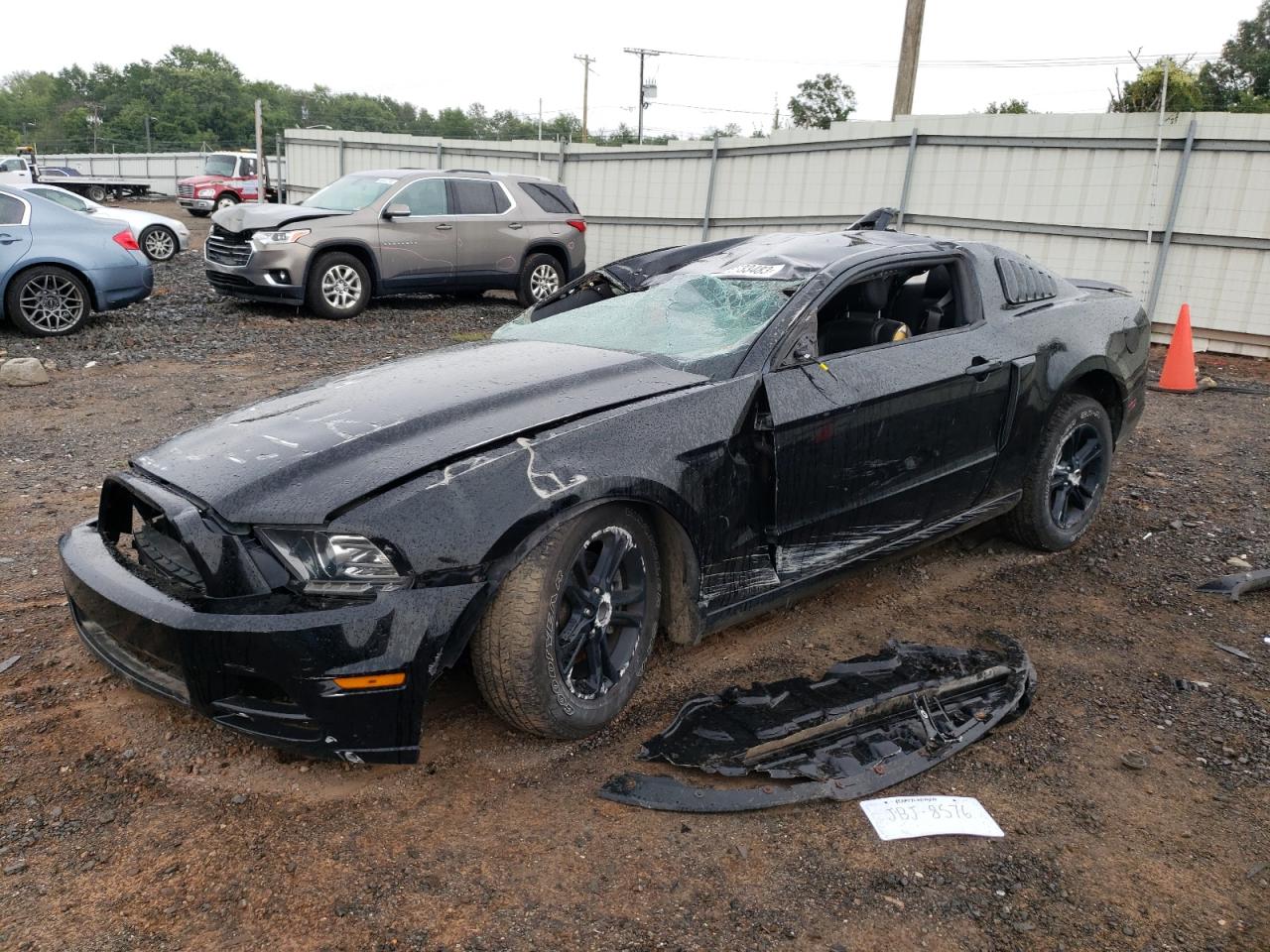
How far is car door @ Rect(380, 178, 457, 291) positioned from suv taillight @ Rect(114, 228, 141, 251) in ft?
8.51

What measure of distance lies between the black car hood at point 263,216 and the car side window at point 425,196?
35.2 inches

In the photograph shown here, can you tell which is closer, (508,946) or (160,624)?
(508,946)

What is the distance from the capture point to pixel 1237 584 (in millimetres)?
4469

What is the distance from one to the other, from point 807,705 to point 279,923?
1.77m

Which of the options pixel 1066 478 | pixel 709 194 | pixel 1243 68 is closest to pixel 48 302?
pixel 709 194

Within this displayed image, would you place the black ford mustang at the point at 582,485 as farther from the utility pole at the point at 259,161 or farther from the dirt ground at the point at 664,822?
the utility pole at the point at 259,161

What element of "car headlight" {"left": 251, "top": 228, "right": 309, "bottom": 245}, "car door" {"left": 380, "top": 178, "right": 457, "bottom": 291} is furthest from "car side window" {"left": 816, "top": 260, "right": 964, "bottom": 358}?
"car door" {"left": 380, "top": 178, "right": 457, "bottom": 291}

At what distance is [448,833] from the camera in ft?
8.82

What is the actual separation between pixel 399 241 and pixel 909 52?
8.45 meters

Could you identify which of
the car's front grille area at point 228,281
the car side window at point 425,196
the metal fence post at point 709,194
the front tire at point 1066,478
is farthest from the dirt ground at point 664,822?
the metal fence post at point 709,194

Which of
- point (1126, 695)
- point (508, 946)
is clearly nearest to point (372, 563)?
point (508, 946)

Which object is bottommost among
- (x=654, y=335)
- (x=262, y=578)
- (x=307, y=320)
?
(x=307, y=320)

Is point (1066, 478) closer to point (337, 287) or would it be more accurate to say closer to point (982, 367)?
point (982, 367)

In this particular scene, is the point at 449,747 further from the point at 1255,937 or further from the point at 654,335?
the point at 1255,937
